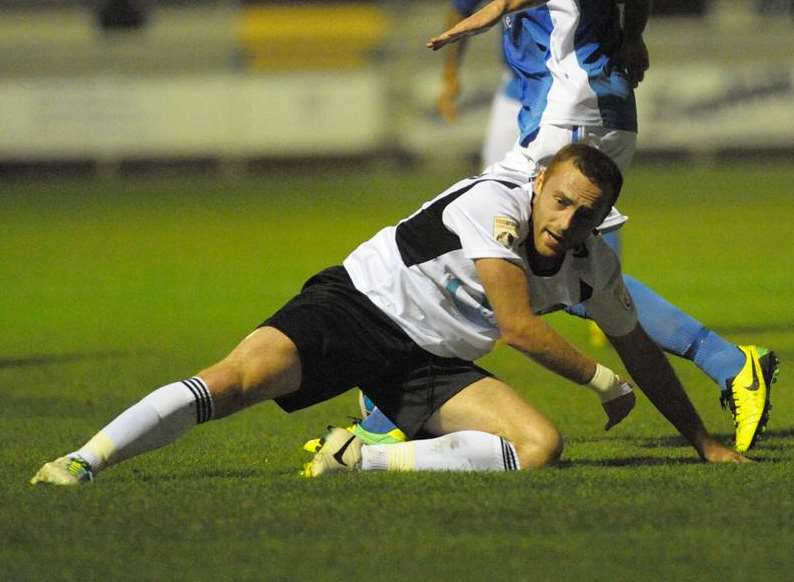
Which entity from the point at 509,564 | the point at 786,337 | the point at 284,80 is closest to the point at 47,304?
the point at 786,337

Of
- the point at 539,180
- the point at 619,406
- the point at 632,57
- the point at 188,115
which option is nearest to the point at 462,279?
the point at 539,180

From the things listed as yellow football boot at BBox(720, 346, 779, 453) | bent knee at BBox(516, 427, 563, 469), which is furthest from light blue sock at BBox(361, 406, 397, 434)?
yellow football boot at BBox(720, 346, 779, 453)

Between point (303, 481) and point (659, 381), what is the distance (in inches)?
50.3

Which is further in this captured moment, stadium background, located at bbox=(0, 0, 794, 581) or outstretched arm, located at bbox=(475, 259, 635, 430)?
outstretched arm, located at bbox=(475, 259, 635, 430)

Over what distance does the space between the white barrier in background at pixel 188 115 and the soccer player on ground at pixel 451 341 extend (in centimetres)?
2113

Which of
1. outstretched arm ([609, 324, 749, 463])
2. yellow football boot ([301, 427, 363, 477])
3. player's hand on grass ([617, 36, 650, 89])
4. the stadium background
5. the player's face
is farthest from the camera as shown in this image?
player's hand on grass ([617, 36, 650, 89])

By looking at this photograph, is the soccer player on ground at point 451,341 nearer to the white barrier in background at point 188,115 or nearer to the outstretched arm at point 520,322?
the outstretched arm at point 520,322

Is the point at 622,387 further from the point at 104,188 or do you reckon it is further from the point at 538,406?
the point at 104,188

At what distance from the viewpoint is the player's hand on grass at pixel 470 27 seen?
5.91m

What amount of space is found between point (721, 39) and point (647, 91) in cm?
278

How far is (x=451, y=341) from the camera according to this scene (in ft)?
19.7

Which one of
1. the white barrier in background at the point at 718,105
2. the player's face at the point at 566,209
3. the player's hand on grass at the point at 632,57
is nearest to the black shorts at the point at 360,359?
the player's face at the point at 566,209

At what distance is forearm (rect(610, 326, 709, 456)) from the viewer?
239 inches

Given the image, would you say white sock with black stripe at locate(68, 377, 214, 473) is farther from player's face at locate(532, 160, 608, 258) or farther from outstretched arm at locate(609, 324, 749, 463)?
outstretched arm at locate(609, 324, 749, 463)
